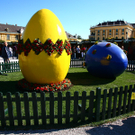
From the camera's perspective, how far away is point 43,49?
5.80 m

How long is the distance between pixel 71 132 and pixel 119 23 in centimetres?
9441

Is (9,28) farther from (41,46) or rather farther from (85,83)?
(41,46)

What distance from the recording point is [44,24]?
5.95m

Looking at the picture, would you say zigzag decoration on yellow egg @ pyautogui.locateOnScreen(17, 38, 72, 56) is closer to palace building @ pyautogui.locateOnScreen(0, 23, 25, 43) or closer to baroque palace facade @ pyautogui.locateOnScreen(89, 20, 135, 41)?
palace building @ pyautogui.locateOnScreen(0, 23, 25, 43)

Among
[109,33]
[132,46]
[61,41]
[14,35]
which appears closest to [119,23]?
[109,33]

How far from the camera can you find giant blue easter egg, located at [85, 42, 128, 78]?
7.87 meters

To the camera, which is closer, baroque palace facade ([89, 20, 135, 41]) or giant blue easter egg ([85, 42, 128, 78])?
giant blue easter egg ([85, 42, 128, 78])

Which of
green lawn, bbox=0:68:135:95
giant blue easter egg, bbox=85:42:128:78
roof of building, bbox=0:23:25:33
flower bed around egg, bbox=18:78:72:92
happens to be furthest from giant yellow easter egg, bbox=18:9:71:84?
roof of building, bbox=0:23:25:33

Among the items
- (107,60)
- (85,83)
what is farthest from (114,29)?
(85,83)

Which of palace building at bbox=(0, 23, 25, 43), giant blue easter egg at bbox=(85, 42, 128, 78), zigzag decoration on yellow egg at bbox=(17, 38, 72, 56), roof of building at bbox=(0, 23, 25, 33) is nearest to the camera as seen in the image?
zigzag decoration on yellow egg at bbox=(17, 38, 72, 56)

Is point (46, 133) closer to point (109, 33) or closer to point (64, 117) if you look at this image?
point (64, 117)

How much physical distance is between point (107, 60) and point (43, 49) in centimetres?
388

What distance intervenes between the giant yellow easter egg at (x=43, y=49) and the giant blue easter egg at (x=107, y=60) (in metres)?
2.67

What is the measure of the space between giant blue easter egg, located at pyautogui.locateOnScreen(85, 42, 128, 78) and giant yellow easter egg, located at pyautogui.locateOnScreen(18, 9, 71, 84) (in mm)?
2666
